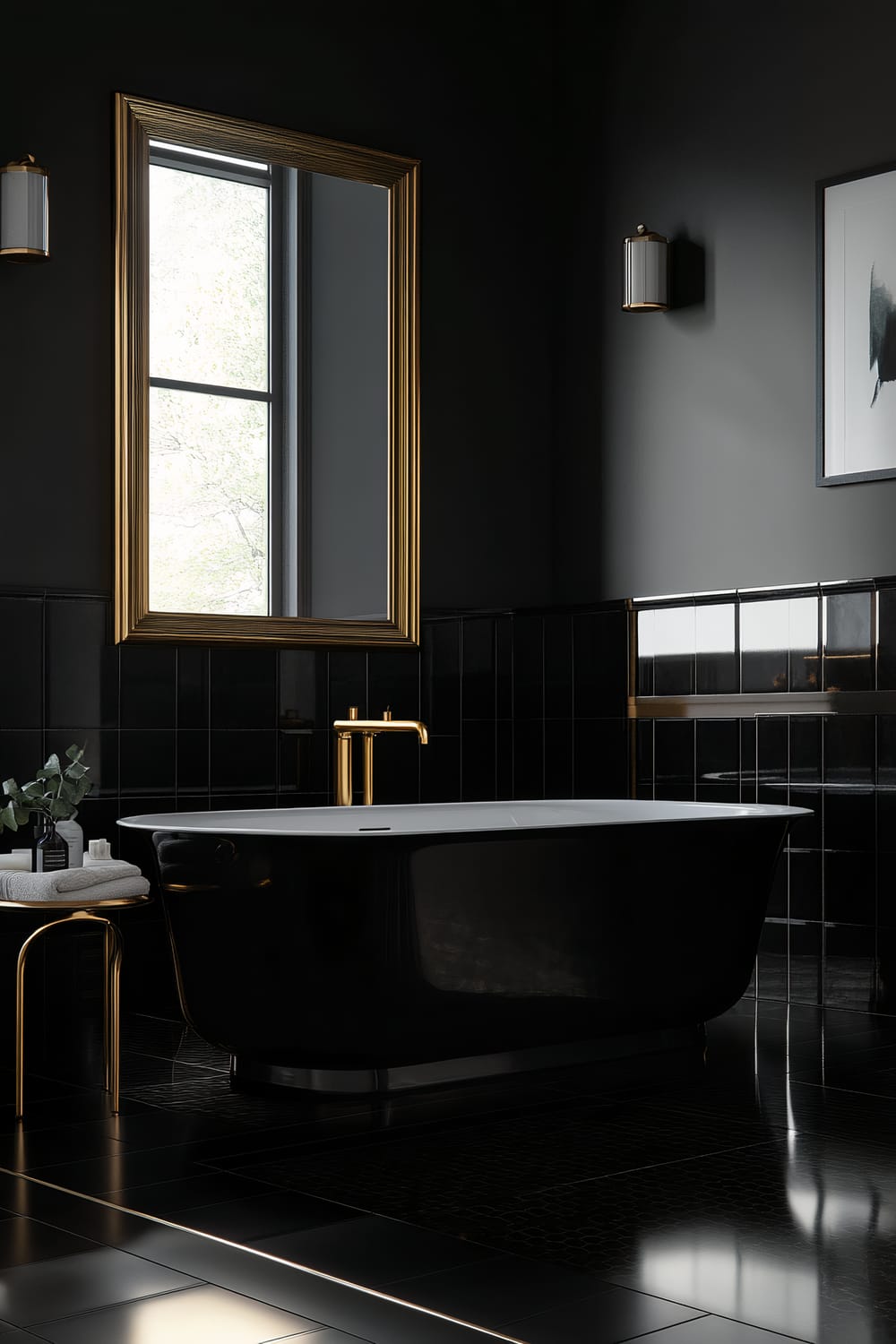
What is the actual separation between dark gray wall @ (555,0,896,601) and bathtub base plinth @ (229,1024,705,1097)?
1.50 metres

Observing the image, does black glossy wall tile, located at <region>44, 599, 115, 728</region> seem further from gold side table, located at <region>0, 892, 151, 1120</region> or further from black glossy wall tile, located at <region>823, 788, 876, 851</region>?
black glossy wall tile, located at <region>823, 788, 876, 851</region>

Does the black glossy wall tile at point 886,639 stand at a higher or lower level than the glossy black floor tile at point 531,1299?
higher

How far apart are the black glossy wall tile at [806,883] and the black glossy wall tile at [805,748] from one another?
0.66ft

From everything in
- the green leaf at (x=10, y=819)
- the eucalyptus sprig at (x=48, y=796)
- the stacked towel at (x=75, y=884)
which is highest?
the eucalyptus sprig at (x=48, y=796)

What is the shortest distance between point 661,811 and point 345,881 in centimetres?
120

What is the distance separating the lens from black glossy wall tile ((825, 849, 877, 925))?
424 centimetres

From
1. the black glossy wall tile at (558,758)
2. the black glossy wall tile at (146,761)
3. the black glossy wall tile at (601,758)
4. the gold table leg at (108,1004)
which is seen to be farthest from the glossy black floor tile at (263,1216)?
the black glossy wall tile at (558,758)

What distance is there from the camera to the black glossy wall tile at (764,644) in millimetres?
4438

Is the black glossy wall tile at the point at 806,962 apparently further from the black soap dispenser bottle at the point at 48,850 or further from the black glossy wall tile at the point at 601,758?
the black soap dispenser bottle at the point at 48,850

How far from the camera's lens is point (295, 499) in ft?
15.1

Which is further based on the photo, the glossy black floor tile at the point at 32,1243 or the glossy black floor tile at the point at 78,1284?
the glossy black floor tile at the point at 32,1243

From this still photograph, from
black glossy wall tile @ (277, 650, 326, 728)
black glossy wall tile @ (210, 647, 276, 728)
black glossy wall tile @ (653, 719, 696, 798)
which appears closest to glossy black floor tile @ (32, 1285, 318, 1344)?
black glossy wall tile @ (210, 647, 276, 728)

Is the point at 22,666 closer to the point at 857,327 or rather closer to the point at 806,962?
the point at 806,962

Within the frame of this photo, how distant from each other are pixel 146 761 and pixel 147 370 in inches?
41.2
